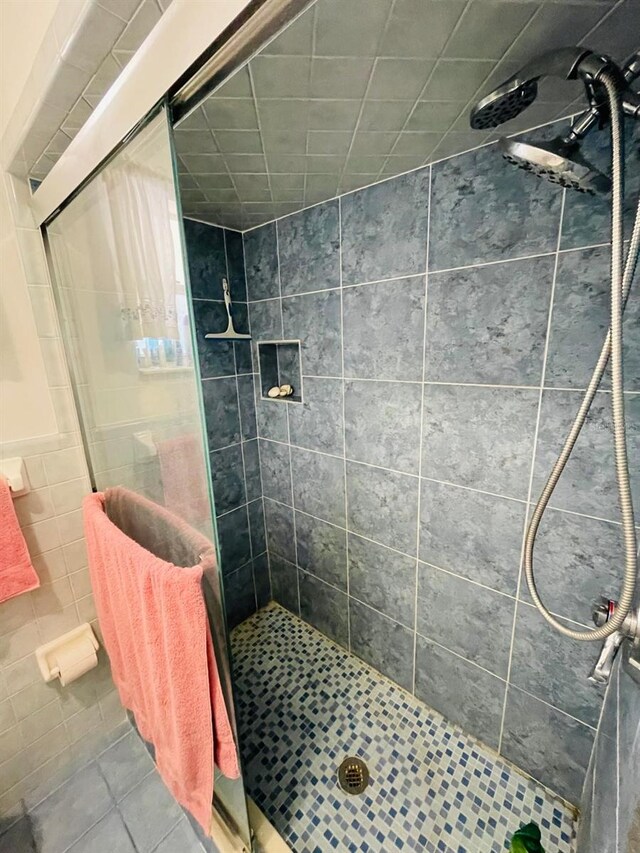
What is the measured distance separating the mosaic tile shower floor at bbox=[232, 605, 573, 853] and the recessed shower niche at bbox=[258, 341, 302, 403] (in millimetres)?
1263

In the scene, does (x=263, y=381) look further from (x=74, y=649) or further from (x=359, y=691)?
(x=359, y=691)

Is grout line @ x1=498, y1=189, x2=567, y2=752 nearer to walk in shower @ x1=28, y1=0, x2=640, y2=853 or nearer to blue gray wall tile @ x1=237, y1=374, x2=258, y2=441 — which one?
walk in shower @ x1=28, y1=0, x2=640, y2=853

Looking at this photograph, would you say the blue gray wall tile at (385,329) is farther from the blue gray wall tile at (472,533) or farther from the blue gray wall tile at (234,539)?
the blue gray wall tile at (234,539)

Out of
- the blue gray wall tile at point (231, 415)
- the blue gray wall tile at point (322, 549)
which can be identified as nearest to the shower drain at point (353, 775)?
the blue gray wall tile at point (322, 549)

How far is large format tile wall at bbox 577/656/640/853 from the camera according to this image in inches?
16.8

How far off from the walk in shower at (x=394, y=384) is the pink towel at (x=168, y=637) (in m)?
0.06

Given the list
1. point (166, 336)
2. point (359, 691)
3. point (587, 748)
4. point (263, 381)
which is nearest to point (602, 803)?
point (587, 748)

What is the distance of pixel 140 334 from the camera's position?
0.73 meters

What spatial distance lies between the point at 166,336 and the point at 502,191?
91 centimetres

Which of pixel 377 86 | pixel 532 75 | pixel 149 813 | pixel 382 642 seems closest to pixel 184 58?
pixel 377 86

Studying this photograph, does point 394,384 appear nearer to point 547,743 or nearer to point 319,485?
point 319,485

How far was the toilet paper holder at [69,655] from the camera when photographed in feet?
3.49

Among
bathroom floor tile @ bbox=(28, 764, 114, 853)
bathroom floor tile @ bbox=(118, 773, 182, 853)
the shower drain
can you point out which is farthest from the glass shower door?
bathroom floor tile @ bbox=(28, 764, 114, 853)

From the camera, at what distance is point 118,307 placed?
2.58ft
